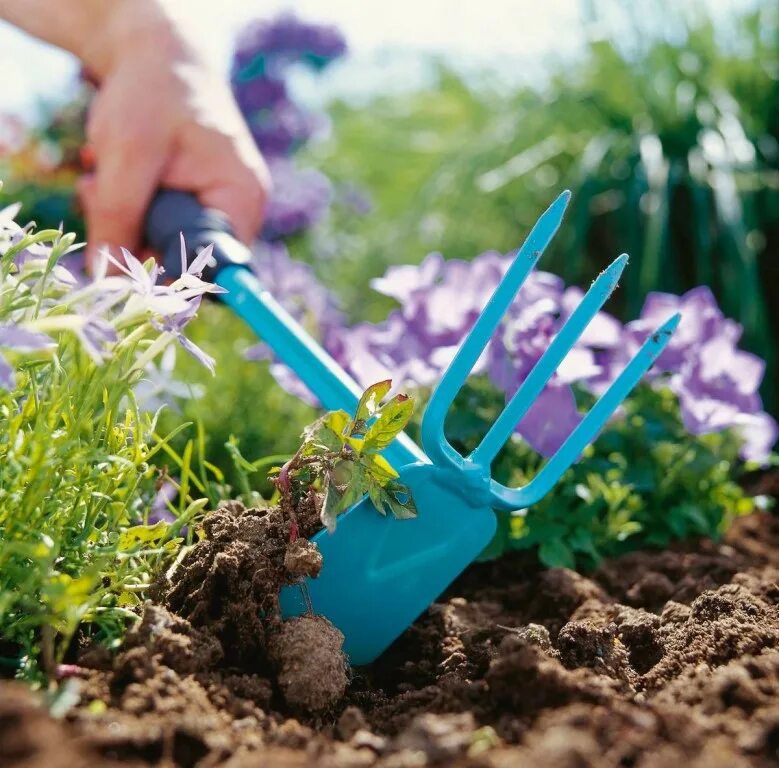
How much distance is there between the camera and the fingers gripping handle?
1284 mm

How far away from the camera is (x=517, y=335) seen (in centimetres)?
144

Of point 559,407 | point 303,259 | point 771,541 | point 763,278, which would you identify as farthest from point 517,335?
point 303,259

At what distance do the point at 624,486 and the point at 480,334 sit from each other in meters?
0.59

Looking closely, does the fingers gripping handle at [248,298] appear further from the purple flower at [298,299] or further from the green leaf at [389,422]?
the purple flower at [298,299]

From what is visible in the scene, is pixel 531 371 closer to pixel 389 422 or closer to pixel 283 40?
pixel 389 422

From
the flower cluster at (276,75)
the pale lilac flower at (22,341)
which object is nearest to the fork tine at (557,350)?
the pale lilac flower at (22,341)

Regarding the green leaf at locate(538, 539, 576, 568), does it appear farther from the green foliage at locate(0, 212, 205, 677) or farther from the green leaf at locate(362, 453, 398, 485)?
the green foliage at locate(0, 212, 205, 677)

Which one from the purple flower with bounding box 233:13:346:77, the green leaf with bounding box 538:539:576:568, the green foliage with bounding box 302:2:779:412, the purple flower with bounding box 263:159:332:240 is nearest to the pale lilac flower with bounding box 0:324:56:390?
the green leaf with bounding box 538:539:576:568

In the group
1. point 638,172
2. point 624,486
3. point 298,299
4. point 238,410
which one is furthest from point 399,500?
point 638,172

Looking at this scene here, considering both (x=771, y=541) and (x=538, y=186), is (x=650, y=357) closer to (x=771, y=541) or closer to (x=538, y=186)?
(x=771, y=541)

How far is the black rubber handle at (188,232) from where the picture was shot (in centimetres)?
144

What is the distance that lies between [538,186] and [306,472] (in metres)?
2.04

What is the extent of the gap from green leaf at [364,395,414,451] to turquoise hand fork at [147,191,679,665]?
2.5 inches

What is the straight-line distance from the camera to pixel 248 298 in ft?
4.54
